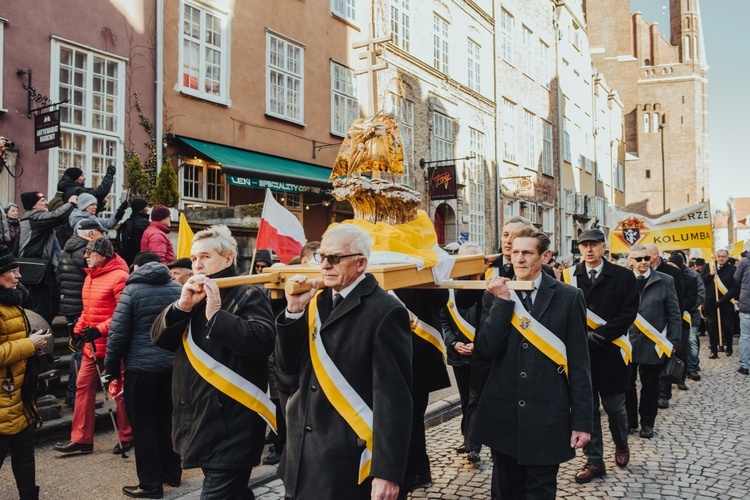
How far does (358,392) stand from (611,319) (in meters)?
3.44

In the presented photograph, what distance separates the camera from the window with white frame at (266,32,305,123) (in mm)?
15000

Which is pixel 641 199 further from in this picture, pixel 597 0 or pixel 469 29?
pixel 469 29

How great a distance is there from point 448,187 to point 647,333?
13.0 metres

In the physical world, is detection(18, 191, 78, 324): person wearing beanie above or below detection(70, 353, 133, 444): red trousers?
above

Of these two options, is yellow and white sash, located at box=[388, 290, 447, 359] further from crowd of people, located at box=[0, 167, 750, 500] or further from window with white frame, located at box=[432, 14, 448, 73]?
window with white frame, located at box=[432, 14, 448, 73]

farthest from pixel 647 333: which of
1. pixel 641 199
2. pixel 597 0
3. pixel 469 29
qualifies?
pixel 641 199

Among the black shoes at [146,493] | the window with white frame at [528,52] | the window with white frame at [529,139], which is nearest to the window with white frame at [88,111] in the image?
the black shoes at [146,493]

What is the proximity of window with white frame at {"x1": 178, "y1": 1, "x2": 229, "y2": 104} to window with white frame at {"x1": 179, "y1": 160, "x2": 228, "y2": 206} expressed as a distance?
57.4 inches

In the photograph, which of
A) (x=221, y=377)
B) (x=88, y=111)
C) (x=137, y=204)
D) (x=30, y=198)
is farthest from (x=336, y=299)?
(x=88, y=111)

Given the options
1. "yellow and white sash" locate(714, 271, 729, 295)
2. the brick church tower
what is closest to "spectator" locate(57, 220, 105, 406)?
"yellow and white sash" locate(714, 271, 729, 295)

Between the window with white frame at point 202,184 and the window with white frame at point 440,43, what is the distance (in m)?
10.8

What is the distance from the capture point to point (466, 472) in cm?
574

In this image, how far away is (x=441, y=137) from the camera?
22031 millimetres

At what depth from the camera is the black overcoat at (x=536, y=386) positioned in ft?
12.2
